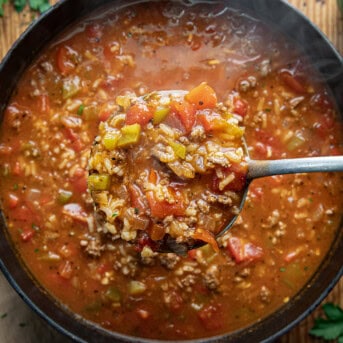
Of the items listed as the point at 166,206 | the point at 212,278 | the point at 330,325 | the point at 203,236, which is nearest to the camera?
the point at 166,206

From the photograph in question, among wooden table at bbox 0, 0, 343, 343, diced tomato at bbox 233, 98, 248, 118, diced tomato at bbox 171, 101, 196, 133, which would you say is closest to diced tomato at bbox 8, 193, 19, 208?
wooden table at bbox 0, 0, 343, 343

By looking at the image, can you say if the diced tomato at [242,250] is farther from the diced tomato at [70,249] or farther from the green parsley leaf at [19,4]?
the green parsley leaf at [19,4]

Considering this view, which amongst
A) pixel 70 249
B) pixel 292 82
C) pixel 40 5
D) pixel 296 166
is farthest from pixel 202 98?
pixel 40 5

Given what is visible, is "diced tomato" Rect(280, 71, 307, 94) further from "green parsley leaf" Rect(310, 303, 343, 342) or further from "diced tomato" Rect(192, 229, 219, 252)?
"green parsley leaf" Rect(310, 303, 343, 342)

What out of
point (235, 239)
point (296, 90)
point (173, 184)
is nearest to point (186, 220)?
point (173, 184)

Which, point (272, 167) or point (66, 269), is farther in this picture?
point (66, 269)

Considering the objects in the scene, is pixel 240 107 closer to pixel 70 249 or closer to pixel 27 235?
pixel 70 249
